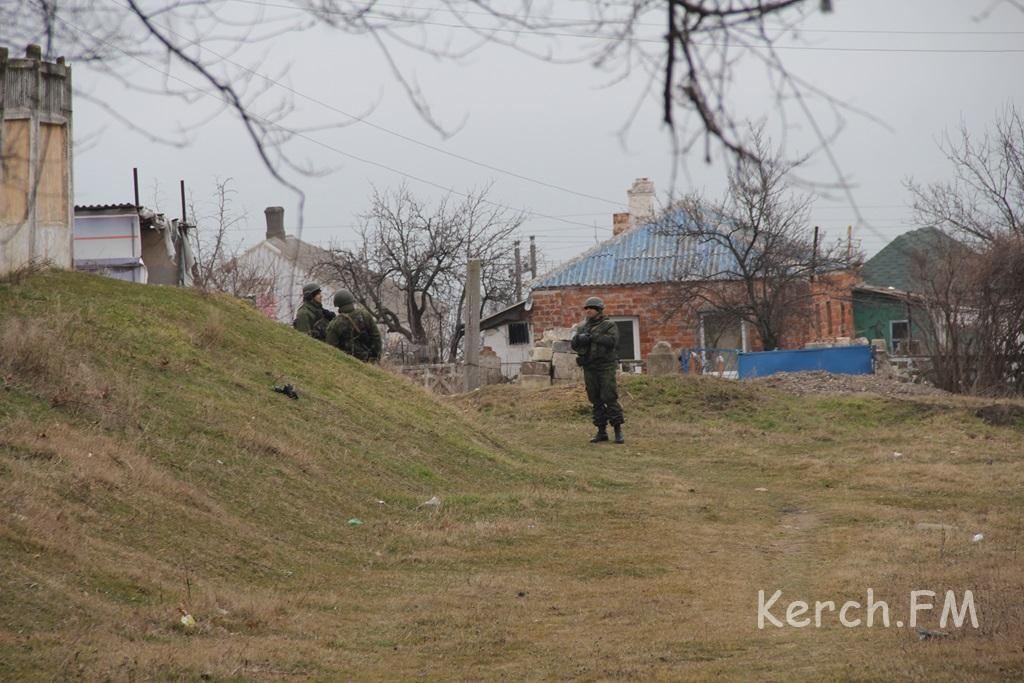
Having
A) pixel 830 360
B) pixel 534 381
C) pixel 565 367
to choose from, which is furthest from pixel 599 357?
pixel 830 360

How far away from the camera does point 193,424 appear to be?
12547mm

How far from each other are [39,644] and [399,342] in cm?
3425

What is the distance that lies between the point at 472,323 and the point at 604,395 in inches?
438

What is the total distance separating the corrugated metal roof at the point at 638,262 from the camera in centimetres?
3800

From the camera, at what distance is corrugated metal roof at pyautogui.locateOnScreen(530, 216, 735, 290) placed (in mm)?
38000

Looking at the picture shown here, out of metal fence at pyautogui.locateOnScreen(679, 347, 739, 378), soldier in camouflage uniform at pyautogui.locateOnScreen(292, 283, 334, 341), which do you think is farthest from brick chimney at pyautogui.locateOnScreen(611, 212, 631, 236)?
soldier in camouflage uniform at pyautogui.locateOnScreen(292, 283, 334, 341)

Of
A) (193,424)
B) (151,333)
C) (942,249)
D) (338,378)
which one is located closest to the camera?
(193,424)

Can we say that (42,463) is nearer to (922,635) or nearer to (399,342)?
(922,635)

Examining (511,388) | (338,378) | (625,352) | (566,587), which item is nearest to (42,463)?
(566,587)

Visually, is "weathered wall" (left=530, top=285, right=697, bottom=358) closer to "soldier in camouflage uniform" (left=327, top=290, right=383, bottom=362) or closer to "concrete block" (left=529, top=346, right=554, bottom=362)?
"concrete block" (left=529, top=346, right=554, bottom=362)

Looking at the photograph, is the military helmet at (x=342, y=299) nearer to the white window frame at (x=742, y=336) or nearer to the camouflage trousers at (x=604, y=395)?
the camouflage trousers at (x=604, y=395)

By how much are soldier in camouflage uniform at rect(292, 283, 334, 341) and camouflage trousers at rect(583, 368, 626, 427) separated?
165 inches

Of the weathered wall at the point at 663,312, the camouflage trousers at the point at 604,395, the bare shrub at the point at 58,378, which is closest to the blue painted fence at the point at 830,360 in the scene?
the weathered wall at the point at 663,312

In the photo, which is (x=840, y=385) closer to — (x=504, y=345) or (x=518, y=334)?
(x=518, y=334)
